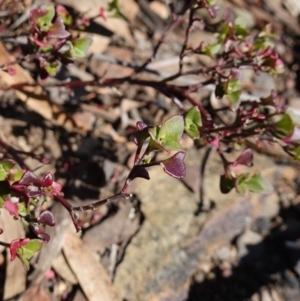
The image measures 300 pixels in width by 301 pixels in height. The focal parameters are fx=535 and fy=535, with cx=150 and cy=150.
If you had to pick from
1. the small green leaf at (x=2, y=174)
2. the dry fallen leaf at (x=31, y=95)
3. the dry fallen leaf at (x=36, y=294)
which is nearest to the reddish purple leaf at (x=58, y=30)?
the small green leaf at (x=2, y=174)

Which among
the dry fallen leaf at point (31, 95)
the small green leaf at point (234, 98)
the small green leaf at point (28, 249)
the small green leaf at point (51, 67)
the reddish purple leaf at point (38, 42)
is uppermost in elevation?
the small green leaf at point (234, 98)

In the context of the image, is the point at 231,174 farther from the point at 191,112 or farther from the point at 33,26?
the point at 33,26

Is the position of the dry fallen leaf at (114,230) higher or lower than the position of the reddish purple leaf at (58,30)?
lower

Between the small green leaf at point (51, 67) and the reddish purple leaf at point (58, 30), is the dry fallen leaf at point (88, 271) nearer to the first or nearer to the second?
the small green leaf at point (51, 67)

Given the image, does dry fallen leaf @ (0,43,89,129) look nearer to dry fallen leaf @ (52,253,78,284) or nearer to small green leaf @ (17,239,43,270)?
dry fallen leaf @ (52,253,78,284)

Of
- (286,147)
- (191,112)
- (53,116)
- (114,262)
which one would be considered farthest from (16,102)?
(286,147)

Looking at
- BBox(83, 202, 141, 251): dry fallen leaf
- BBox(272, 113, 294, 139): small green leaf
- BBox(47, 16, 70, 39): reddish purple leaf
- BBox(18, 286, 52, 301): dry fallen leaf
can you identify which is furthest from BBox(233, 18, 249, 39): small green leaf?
BBox(18, 286, 52, 301): dry fallen leaf

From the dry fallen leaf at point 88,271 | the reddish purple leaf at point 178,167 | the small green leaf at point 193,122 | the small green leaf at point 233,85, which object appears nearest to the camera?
the reddish purple leaf at point 178,167
